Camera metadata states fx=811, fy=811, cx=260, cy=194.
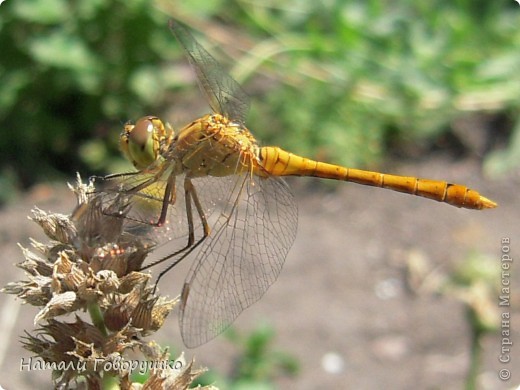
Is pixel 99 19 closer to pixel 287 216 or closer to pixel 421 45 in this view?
pixel 421 45

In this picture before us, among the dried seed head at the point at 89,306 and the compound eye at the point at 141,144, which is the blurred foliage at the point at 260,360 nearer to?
the compound eye at the point at 141,144

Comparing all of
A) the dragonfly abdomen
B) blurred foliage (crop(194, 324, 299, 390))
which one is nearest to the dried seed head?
the dragonfly abdomen

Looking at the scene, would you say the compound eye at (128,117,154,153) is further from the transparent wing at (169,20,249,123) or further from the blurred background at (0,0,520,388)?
the blurred background at (0,0,520,388)

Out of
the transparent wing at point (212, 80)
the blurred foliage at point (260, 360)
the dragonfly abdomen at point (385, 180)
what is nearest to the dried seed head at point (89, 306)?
the transparent wing at point (212, 80)

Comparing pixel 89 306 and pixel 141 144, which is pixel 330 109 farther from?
pixel 89 306

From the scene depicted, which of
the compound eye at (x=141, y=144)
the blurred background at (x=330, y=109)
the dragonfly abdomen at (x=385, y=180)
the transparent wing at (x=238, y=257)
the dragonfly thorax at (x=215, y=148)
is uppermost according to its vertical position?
the blurred background at (x=330, y=109)

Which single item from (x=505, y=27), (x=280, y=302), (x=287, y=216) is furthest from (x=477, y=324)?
(x=505, y=27)

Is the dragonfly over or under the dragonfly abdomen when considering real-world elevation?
under
